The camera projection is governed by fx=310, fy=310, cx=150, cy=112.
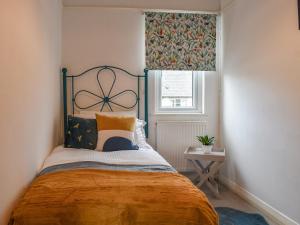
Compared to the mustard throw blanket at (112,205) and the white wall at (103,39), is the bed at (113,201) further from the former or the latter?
the white wall at (103,39)

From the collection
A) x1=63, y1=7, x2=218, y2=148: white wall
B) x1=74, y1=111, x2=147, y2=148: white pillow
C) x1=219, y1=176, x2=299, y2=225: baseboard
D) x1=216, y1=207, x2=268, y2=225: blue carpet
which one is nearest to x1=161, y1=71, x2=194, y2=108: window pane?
x1=63, y1=7, x2=218, y2=148: white wall

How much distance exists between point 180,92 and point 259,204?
5.56 ft

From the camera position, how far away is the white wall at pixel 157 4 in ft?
12.1

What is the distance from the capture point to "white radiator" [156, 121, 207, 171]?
152 inches

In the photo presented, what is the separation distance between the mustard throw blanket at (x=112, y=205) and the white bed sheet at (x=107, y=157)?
0.60 metres

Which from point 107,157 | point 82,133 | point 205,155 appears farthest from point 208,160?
point 82,133

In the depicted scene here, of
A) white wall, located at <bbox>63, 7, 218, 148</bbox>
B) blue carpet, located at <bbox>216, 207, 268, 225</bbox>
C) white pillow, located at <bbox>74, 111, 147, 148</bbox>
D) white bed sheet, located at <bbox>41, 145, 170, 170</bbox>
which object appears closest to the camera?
white bed sheet, located at <bbox>41, 145, 170, 170</bbox>

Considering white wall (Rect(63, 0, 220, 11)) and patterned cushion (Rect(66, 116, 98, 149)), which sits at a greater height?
white wall (Rect(63, 0, 220, 11))

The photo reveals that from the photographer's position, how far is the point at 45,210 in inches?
63.4

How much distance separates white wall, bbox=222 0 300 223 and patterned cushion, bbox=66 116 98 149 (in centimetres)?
156

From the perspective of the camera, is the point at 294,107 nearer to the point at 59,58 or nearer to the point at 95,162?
the point at 95,162

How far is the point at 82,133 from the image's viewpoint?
10.4 feet

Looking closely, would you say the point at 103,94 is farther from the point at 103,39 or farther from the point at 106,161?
the point at 106,161

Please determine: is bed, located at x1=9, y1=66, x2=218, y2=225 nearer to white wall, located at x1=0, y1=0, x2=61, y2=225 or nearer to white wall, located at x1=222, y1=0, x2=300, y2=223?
white wall, located at x1=0, y1=0, x2=61, y2=225
